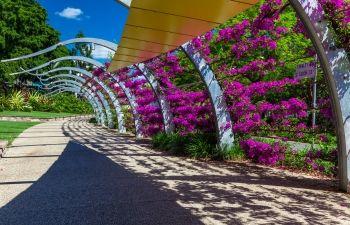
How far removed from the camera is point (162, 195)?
20.5 feet

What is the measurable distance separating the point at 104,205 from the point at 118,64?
6.02 metres

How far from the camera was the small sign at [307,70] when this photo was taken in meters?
6.67

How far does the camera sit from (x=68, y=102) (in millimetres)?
63031

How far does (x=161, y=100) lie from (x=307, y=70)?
8.48 m

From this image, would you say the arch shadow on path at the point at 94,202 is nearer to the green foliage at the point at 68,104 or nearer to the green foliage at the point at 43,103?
the green foliage at the point at 43,103

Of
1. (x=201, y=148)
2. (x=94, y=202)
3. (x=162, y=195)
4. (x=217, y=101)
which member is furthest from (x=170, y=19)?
(x=201, y=148)

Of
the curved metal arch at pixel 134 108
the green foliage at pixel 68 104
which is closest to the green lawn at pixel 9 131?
the curved metal arch at pixel 134 108

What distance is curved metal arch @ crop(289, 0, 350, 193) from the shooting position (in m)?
6.01

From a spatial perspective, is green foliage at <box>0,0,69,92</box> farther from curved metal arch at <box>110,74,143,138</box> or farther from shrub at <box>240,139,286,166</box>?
shrub at <box>240,139,286,166</box>

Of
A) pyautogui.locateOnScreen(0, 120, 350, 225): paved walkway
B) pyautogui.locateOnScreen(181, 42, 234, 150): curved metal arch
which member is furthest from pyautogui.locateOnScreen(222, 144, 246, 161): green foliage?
pyautogui.locateOnScreen(0, 120, 350, 225): paved walkway

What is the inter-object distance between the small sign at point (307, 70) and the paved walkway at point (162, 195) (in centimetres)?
184

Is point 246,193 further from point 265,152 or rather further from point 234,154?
point 234,154

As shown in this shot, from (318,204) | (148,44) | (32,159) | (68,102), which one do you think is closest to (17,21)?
(68,102)

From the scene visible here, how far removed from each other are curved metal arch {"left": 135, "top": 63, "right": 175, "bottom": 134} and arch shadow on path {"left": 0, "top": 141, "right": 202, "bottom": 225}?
596 cm
